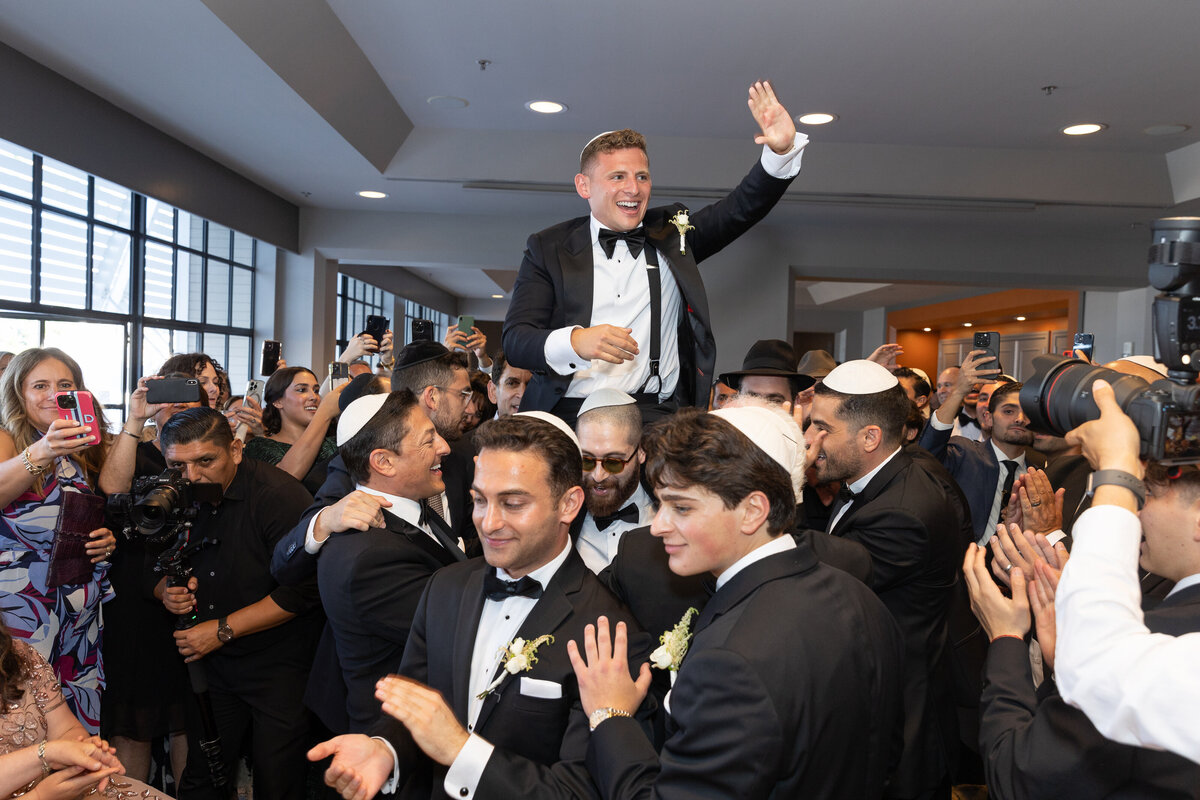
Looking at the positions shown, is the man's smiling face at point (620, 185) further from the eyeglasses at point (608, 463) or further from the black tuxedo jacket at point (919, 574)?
the black tuxedo jacket at point (919, 574)

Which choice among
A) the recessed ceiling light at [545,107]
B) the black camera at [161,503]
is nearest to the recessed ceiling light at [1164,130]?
the recessed ceiling light at [545,107]

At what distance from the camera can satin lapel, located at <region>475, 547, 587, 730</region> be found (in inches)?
75.9

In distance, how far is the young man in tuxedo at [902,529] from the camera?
8.29ft

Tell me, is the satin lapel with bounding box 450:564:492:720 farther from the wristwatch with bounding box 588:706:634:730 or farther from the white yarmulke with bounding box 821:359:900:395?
the white yarmulke with bounding box 821:359:900:395

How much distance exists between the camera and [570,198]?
800 centimetres

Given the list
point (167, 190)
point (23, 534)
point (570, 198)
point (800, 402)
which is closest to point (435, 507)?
point (23, 534)

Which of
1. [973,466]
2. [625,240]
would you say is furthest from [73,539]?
[973,466]

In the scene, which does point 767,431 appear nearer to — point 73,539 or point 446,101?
point 73,539

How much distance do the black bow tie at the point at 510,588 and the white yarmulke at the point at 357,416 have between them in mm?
899

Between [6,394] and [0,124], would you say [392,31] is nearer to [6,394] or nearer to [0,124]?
[0,124]

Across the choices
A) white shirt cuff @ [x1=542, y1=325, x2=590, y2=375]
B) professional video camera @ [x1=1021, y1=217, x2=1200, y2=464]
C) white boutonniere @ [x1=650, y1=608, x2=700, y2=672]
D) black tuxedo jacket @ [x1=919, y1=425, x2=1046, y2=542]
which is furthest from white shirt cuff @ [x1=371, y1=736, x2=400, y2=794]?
black tuxedo jacket @ [x1=919, y1=425, x2=1046, y2=542]

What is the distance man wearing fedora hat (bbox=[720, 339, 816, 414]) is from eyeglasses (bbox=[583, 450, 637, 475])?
1349mm

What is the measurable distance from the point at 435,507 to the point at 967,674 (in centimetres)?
226

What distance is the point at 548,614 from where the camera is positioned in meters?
2.00
